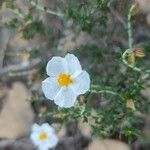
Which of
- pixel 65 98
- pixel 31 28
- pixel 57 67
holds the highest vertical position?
pixel 31 28

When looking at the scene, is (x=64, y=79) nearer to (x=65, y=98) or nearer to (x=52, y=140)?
(x=65, y=98)

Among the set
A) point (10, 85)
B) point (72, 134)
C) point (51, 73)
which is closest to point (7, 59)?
point (10, 85)

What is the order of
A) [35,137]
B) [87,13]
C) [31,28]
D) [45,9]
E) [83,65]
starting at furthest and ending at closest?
[35,137], [83,65], [31,28], [45,9], [87,13]

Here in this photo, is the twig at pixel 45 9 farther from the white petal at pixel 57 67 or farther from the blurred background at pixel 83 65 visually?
the white petal at pixel 57 67

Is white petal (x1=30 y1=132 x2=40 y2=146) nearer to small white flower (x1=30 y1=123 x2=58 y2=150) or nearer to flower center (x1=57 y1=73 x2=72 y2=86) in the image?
small white flower (x1=30 y1=123 x2=58 y2=150)

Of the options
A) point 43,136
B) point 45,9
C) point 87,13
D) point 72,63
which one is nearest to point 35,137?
point 43,136

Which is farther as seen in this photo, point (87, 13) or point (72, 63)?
point (87, 13)

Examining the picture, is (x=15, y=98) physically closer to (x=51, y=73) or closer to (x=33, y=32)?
(x=33, y=32)
